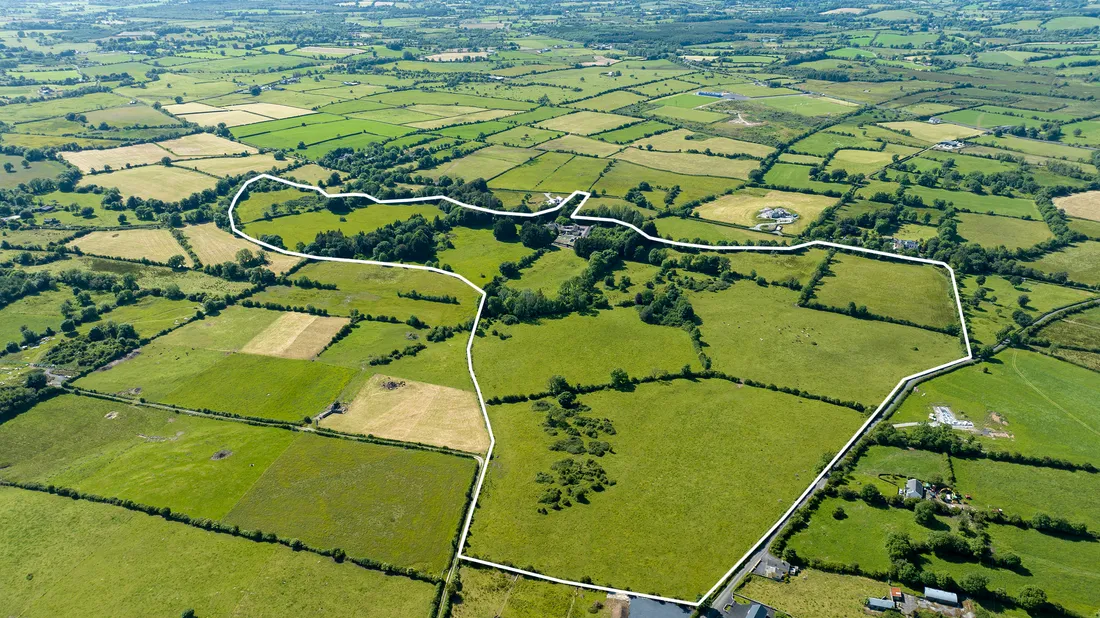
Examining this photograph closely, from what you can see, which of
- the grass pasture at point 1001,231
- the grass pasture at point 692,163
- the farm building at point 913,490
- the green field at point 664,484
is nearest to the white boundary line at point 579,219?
the green field at point 664,484

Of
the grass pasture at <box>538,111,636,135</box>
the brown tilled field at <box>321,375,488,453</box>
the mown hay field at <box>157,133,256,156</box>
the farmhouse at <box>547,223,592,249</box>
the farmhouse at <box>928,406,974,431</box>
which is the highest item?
the grass pasture at <box>538,111,636,135</box>

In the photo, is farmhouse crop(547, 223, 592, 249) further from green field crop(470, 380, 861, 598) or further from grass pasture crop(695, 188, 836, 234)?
green field crop(470, 380, 861, 598)

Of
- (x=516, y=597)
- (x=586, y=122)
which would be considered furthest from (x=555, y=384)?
(x=586, y=122)

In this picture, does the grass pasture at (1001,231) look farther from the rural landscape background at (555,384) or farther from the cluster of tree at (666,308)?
the cluster of tree at (666,308)

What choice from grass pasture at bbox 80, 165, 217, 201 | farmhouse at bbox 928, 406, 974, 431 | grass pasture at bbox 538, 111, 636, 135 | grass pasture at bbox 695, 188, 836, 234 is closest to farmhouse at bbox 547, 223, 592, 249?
grass pasture at bbox 695, 188, 836, 234

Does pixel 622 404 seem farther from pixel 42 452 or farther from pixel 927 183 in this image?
pixel 927 183

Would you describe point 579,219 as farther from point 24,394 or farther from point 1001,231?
point 24,394

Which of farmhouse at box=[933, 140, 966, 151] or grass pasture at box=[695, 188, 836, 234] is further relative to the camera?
farmhouse at box=[933, 140, 966, 151]
